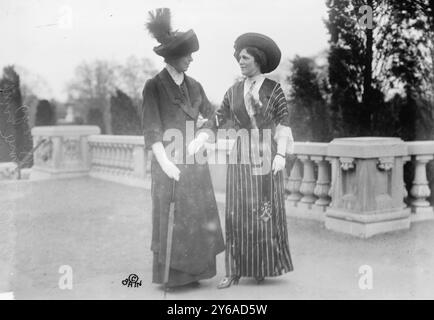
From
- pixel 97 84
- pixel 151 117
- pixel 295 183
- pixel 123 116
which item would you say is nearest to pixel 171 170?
pixel 151 117

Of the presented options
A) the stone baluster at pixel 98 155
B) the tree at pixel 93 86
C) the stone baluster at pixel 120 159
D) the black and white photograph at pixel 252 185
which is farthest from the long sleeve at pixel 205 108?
the tree at pixel 93 86

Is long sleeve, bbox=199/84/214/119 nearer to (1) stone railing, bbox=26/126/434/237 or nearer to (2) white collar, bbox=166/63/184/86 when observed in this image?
(2) white collar, bbox=166/63/184/86

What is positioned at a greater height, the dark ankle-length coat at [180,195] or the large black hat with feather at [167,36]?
the large black hat with feather at [167,36]

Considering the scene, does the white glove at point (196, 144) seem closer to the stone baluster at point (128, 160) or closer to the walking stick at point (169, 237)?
the walking stick at point (169, 237)

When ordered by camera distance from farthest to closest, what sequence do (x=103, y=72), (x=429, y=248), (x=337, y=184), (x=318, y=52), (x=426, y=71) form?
1. (x=103, y=72)
2. (x=318, y=52)
3. (x=426, y=71)
4. (x=337, y=184)
5. (x=429, y=248)

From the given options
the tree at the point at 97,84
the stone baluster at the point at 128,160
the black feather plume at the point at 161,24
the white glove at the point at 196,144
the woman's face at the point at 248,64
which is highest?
→ the tree at the point at 97,84

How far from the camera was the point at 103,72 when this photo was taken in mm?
25094

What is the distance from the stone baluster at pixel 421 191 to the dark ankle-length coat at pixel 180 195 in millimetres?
3127

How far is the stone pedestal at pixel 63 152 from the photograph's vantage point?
33.1 ft

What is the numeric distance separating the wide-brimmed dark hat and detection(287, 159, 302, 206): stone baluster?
271 cm

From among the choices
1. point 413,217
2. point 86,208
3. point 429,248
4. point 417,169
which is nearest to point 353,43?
point 417,169
